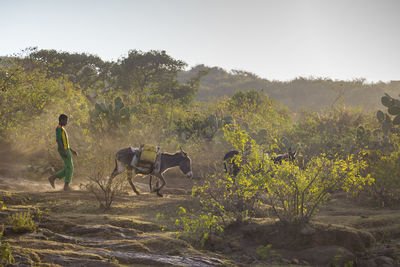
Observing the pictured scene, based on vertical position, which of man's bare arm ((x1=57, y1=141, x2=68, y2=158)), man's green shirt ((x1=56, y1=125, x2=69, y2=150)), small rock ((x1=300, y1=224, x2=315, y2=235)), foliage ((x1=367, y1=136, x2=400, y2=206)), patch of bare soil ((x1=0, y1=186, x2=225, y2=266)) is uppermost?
man's green shirt ((x1=56, y1=125, x2=69, y2=150))

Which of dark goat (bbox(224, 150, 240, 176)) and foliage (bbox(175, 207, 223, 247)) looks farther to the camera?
dark goat (bbox(224, 150, 240, 176))

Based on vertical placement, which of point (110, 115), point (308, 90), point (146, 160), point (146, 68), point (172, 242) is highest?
point (308, 90)

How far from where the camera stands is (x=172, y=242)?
23.1 ft

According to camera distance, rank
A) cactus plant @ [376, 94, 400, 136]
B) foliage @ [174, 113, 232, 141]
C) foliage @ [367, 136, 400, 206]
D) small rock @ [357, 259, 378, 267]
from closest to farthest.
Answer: small rock @ [357, 259, 378, 267] < foliage @ [367, 136, 400, 206] < cactus plant @ [376, 94, 400, 136] < foliage @ [174, 113, 232, 141]

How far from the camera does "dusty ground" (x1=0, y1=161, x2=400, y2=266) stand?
5973 millimetres

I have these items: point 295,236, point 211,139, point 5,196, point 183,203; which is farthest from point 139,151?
point 211,139

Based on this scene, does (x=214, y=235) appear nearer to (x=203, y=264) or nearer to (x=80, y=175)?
(x=203, y=264)

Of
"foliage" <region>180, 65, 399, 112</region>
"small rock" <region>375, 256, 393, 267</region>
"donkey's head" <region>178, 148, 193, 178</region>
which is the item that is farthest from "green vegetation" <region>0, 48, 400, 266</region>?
"foliage" <region>180, 65, 399, 112</region>

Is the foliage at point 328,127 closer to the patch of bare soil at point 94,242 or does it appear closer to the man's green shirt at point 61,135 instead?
the man's green shirt at point 61,135

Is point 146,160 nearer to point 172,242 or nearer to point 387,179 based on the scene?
point 172,242

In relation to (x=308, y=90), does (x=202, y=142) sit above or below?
below

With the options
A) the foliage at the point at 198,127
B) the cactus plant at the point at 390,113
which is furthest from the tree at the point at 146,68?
the cactus plant at the point at 390,113

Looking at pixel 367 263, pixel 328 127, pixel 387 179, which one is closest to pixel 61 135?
pixel 367 263

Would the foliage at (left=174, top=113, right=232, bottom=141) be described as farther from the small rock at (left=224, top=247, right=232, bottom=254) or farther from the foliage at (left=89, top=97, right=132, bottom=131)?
the small rock at (left=224, top=247, right=232, bottom=254)
